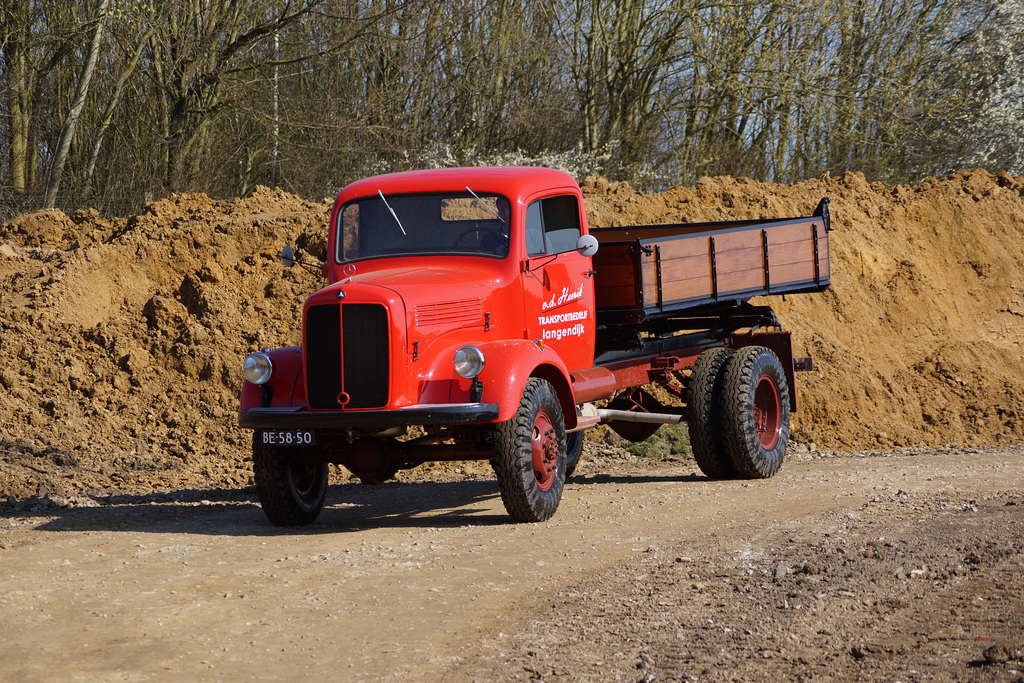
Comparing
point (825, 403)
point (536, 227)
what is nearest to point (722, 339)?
point (536, 227)

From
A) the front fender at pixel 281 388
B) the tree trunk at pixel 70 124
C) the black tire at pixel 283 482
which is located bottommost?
the black tire at pixel 283 482

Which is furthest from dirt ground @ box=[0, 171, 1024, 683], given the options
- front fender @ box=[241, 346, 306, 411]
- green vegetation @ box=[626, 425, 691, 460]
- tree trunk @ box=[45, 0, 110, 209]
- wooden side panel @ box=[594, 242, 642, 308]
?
tree trunk @ box=[45, 0, 110, 209]

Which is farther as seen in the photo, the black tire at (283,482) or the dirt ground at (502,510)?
the black tire at (283,482)

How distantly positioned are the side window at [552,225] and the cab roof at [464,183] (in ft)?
0.46

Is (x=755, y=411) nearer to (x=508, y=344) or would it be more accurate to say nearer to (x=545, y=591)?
(x=508, y=344)

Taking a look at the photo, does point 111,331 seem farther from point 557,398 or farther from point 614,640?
point 614,640

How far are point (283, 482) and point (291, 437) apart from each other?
63 centimetres

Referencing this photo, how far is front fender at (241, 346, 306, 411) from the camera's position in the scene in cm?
826

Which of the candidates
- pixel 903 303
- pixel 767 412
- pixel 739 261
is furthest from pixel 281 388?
pixel 903 303

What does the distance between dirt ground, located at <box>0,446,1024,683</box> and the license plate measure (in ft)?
2.30

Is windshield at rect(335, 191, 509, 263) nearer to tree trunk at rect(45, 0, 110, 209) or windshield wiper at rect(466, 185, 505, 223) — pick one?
windshield wiper at rect(466, 185, 505, 223)

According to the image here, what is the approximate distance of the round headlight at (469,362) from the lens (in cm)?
784

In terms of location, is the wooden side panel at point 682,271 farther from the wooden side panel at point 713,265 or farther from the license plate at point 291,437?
the license plate at point 291,437

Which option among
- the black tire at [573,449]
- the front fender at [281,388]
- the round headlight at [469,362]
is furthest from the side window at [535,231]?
the black tire at [573,449]
